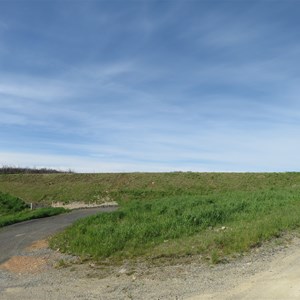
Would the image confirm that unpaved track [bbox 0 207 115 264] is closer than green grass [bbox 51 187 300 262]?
No

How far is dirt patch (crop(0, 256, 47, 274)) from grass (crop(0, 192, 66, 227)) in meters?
10.7

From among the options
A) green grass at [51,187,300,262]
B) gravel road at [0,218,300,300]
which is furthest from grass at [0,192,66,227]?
gravel road at [0,218,300,300]

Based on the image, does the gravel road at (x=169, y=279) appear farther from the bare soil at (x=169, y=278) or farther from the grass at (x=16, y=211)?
the grass at (x=16, y=211)

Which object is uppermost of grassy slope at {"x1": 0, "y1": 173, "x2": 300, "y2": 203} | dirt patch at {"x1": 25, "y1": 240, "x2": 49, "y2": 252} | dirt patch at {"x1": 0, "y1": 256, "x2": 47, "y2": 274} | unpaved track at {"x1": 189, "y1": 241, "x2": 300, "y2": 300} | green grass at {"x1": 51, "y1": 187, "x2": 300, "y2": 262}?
grassy slope at {"x1": 0, "y1": 173, "x2": 300, "y2": 203}

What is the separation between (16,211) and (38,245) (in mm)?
18463

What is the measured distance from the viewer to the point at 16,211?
33188 mm

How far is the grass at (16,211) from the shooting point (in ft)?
83.9

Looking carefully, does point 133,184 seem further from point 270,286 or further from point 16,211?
point 270,286

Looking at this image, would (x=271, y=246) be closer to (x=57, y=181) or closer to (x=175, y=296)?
(x=175, y=296)

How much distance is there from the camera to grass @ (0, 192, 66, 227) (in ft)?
83.9

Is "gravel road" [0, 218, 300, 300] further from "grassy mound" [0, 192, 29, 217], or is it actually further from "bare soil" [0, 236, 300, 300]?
"grassy mound" [0, 192, 29, 217]

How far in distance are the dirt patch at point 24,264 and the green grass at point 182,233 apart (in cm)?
128

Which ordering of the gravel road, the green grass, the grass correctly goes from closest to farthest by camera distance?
the gravel road → the green grass → the grass

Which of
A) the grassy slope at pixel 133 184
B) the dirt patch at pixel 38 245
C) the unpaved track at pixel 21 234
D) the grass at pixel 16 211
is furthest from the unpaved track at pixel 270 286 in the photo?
the grassy slope at pixel 133 184
